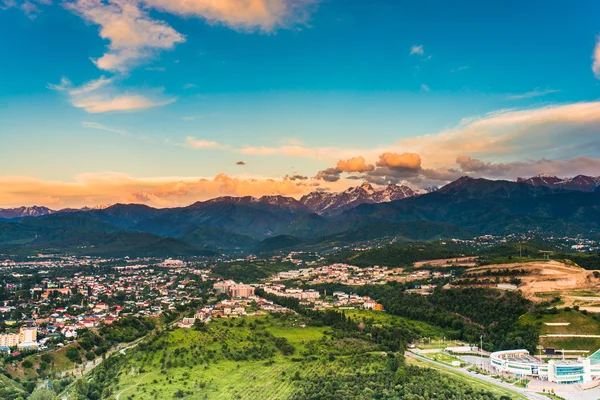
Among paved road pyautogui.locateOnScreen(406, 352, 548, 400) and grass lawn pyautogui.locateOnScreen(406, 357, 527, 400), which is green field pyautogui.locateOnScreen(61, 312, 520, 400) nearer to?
grass lawn pyautogui.locateOnScreen(406, 357, 527, 400)

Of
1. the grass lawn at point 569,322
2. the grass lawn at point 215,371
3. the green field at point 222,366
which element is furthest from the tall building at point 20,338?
the grass lawn at point 569,322

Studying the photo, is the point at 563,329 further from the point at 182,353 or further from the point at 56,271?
the point at 56,271

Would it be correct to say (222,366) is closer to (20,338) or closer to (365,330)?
(365,330)

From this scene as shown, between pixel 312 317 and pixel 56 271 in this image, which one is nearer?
pixel 312 317

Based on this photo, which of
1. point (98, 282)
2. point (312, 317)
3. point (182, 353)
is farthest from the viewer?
point (98, 282)

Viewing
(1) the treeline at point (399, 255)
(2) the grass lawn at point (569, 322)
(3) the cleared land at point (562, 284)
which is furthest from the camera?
(1) the treeline at point (399, 255)

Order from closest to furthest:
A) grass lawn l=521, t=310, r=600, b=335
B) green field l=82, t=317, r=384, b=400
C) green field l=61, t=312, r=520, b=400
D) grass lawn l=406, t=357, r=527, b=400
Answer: grass lawn l=406, t=357, r=527, b=400 < green field l=61, t=312, r=520, b=400 < green field l=82, t=317, r=384, b=400 < grass lawn l=521, t=310, r=600, b=335

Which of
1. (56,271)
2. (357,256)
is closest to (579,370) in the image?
(357,256)

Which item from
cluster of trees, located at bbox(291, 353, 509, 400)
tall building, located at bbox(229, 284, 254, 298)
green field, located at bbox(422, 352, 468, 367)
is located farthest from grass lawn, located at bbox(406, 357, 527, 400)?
tall building, located at bbox(229, 284, 254, 298)

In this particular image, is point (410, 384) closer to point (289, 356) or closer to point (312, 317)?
point (289, 356)

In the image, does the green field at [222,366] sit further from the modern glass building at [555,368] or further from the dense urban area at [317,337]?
the modern glass building at [555,368]

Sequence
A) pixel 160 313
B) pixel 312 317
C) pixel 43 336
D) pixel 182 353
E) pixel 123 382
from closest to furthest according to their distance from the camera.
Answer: pixel 123 382 → pixel 182 353 → pixel 43 336 → pixel 312 317 → pixel 160 313
